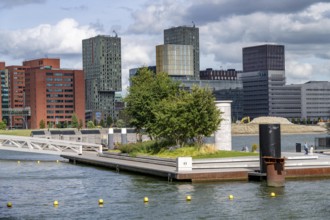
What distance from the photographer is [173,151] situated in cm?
7194

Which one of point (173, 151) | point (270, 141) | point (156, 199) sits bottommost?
point (156, 199)

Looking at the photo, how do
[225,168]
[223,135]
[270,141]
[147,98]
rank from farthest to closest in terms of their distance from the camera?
[147,98] < [223,135] < [225,168] < [270,141]

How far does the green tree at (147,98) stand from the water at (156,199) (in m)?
23.6

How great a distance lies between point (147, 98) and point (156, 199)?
135ft

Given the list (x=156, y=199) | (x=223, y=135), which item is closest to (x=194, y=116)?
(x=223, y=135)

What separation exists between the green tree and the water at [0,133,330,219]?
77.4 ft

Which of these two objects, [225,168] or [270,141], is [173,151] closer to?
[225,168]

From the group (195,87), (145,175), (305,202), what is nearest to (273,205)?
(305,202)

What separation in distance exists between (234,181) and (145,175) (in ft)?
40.5

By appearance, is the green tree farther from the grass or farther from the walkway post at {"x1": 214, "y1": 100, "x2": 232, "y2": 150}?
the walkway post at {"x1": 214, "y1": 100, "x2": 232, "y2": 150}

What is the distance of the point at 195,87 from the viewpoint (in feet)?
234

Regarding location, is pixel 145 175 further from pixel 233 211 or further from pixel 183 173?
pixel 233 211

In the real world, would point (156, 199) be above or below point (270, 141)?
below

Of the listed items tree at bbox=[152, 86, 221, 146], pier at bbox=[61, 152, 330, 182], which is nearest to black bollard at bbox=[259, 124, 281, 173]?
pier at bbox=[61, 152, 330, 182]
